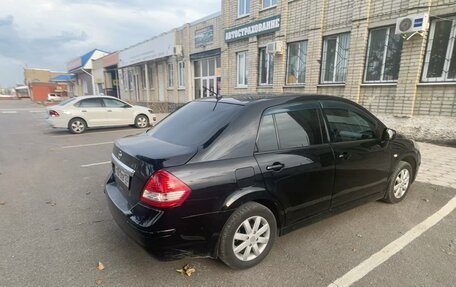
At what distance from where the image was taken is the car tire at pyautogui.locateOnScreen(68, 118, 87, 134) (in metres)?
11.1

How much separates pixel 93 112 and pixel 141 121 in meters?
1.98

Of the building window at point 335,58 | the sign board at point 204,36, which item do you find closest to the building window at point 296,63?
the building window at point 335,58

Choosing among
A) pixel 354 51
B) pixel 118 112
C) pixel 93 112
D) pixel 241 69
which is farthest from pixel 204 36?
pixel 354 51

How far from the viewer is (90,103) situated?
1135cm

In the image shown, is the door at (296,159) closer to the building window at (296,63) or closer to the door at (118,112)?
the building window at (296,63)

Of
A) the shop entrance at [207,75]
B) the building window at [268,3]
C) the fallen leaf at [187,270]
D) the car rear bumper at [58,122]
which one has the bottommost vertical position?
the fallen leaf at [187,270]

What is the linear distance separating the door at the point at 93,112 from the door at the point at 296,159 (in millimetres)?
10375

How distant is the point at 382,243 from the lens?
121 inches

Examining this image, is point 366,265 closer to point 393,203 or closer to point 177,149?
point 393,203

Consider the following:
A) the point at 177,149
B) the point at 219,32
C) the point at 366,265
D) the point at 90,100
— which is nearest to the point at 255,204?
the point at 177,149

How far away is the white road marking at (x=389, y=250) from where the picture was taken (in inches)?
99.0

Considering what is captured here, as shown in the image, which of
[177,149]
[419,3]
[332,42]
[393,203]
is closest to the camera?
[177,149]

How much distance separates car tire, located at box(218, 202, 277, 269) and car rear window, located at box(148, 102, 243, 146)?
30.0 inches

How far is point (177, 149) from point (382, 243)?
2.48m
